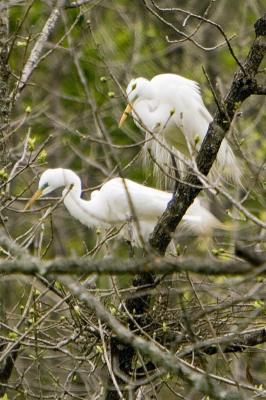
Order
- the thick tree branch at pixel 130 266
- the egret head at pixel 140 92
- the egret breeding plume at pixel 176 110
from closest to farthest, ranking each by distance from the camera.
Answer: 1. the thick tree branch at pixel 130 266
2. the egret head at pixel 140 92
3. the egret breeding plume at pixel 176 110

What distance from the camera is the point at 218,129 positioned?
395 cm

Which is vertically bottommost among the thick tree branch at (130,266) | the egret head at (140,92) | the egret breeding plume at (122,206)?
the egret breeding plume at (122,206)

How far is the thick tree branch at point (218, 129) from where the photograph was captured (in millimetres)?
3852

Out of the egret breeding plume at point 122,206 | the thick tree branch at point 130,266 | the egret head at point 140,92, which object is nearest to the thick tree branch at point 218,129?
the egret breeding plume at point 122,206

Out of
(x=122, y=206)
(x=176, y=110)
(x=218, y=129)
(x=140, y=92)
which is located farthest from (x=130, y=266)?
(x=176, y=110)

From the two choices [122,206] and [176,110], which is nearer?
[122,206]

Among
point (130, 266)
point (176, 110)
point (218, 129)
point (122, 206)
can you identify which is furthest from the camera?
point (176, 110)

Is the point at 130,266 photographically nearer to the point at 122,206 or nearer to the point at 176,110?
the point at 122,206

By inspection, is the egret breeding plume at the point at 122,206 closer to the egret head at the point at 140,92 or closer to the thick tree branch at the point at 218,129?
the egret head at the point at 140,92

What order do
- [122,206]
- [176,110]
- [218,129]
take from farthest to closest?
[176,110] → [122,206] → [218,129]

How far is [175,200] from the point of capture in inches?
165

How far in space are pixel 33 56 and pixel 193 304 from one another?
1.46 metres

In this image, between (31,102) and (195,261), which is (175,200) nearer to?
(195,261)

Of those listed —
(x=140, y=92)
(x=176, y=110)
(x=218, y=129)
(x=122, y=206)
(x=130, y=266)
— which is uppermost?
(x=130, y=266)
